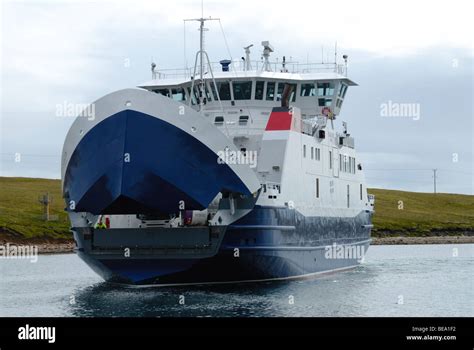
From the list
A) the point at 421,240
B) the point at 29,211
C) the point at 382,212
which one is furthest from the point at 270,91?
the point at 382,212

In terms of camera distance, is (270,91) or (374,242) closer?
(270,91)

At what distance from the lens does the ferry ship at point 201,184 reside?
104 ft

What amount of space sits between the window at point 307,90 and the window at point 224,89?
14.9ft

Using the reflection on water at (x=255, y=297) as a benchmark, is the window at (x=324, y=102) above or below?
above

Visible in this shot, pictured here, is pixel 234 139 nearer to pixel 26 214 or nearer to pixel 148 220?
pixel 148 220

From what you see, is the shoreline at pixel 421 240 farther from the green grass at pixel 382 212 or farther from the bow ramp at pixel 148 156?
the bow ramp at pixel 148 156

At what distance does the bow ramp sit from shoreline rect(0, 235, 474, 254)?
41.1 meters

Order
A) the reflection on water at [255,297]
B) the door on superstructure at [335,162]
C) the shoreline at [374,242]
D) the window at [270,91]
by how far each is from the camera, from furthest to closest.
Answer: the shoreline at [374,242]
the door on superstructure at [335,162]
the window at [270,91]
the reflection on water at [255,297]

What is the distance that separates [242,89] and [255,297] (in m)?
12.3

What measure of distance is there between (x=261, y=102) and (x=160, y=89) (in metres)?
5.20

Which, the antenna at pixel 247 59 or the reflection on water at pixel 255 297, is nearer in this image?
the reflection on water at pixel 255 297

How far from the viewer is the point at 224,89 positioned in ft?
141

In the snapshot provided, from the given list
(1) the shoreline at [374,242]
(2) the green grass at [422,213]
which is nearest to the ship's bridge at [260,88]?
(1) the shoreline at [374,242]

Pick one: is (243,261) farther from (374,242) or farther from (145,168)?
(374,242)
